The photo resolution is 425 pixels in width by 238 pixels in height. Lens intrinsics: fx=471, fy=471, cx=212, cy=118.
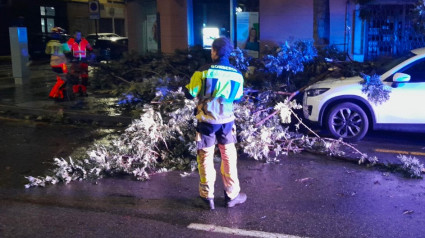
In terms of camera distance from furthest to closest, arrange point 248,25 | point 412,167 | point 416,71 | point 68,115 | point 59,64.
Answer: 1. point 248,25
2. point 59,64
3. point 68,115
4. point 416,71
5. point 412,167

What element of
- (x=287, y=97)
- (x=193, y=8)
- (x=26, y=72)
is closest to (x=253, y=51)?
(x=193, y=8)

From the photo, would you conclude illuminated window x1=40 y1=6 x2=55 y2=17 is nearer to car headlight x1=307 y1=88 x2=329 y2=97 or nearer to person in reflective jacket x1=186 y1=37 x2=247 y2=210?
car headlight x1=307 y1=88 x2=329 y2=97

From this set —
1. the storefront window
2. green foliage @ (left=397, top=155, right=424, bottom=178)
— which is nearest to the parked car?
the storefront window

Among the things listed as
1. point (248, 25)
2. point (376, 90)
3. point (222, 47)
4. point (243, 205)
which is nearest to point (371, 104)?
point (376, 90)

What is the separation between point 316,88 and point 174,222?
4.47m

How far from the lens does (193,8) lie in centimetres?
1608

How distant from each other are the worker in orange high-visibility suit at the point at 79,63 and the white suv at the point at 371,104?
7228mm

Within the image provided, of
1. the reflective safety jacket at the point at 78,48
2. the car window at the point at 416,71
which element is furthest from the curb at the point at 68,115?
the car window at the point at 416,71

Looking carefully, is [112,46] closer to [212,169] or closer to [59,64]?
[59,64]

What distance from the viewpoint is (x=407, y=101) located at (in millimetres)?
7793

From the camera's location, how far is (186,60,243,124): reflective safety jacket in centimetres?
506

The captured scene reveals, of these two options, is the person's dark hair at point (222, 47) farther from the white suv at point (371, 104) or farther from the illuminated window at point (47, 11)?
the illuminated window at point (47, 11)

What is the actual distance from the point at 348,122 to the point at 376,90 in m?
0.72

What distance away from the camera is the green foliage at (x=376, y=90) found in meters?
7.86
